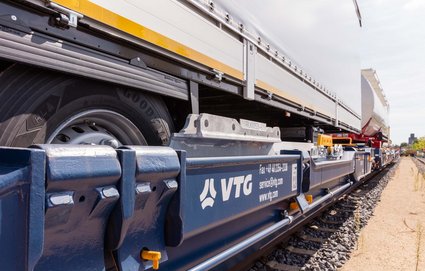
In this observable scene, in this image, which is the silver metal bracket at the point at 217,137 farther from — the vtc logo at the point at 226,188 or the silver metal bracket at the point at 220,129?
the vtc logo at the point at 226,188

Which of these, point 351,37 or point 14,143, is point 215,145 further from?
point 351,37

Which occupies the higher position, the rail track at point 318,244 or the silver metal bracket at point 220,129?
the silver metal bracket at point 220,129

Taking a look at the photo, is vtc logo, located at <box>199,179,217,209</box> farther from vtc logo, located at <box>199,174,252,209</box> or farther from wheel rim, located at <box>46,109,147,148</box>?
wheel rim, located at <box>46,109,147,148</box>

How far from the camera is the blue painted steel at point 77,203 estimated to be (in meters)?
1.01

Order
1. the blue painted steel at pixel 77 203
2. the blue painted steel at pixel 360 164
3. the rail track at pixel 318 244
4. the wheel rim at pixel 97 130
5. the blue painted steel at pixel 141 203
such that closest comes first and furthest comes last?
the blue painted steel at pixel 77 203 → the blue painted steel at pixel 141 203 → the wheel rim at pixel 97 130 → the rail track at pixel 318 244 → the blue painted steel at pixel 360 164

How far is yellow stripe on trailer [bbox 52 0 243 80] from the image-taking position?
171cm

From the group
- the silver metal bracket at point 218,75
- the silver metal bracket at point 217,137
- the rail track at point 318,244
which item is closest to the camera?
the silver metal bracket at point 217,137

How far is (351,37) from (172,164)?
717 cm

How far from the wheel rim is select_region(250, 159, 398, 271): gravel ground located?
81.6 inches

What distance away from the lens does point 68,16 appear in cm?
167

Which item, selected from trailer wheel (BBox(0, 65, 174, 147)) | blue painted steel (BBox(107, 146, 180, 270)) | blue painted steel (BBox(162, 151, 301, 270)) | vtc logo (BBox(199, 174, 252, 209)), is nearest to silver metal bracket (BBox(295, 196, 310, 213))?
blue painted steel (BBox(162, 151, 301, 270))

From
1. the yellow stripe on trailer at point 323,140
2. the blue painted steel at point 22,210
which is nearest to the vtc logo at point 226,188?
the blue painted steel at point 22,210

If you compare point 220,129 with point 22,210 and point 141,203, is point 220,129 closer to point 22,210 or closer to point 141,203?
point 141,203

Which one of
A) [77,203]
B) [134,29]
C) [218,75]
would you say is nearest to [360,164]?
[218,75]
